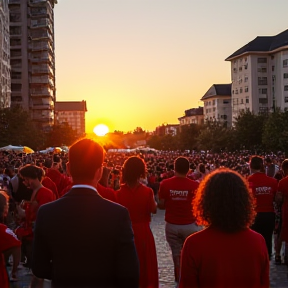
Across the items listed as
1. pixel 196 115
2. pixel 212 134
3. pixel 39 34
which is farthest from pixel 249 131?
pixel 196 115

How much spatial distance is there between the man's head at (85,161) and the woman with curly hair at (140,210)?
10.7ft

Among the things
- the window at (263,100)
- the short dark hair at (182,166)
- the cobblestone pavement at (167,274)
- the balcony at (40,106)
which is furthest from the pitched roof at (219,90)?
the short dark hair at (182,166)

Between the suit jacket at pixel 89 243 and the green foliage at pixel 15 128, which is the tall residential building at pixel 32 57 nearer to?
the green foliage at pixel 15 128

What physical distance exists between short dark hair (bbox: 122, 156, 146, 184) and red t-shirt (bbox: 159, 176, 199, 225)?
1.21 meters

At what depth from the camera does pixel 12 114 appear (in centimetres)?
6881

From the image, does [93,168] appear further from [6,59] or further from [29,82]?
[29,82]

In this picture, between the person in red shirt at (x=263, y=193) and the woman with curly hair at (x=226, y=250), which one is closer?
the woman with curly hair at (x=226, y=250)

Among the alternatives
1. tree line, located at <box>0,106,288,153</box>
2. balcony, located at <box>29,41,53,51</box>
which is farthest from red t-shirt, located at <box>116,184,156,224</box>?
balcony, located at <box>29,41,53,51</box>

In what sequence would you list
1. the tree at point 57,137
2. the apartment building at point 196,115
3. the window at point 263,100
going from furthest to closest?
the apartment building at point 196,115 → the window at point 263,100 → the tree at point 57,137

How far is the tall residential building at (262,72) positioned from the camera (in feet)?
402

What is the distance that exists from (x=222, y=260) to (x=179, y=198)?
16.6 ft

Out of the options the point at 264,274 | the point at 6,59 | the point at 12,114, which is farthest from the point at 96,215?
the point at 6,59

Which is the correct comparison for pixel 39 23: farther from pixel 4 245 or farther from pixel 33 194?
pixel 4 245

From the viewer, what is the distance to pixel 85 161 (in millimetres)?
4152
